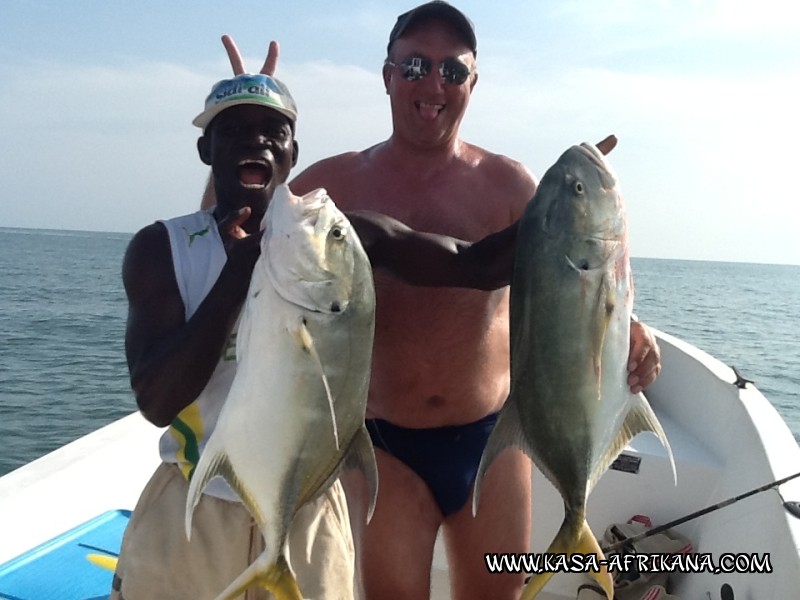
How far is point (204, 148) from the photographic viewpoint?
230cm

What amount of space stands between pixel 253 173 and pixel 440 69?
88 cm

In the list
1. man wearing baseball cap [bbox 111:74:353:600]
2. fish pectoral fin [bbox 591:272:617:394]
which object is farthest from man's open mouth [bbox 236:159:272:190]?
fish pectoral fin [bbox 591:272:617:394]

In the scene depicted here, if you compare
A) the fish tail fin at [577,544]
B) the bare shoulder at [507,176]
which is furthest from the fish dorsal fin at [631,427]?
the bare shoulder at [507,176]

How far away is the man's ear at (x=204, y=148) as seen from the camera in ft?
7.48

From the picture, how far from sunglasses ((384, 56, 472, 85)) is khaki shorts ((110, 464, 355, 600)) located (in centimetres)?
156

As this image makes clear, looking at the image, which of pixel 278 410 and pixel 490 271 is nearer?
pixel 278 410

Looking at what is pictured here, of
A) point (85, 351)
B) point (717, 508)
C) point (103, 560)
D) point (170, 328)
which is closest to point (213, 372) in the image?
point (170, 328)

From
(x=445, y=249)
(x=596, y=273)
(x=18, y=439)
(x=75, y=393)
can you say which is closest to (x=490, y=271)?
(x=445, y=249)

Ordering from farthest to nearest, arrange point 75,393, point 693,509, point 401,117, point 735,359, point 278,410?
point 735,359, point 75,393, point 693,509, point 401,117, point 278,410

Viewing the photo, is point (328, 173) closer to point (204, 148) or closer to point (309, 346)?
point (204, 148)

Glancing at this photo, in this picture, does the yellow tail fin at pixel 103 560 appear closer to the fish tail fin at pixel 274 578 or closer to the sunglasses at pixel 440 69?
the fish tail fin at pixel 274 578

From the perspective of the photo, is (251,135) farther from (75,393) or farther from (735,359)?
(735,359)

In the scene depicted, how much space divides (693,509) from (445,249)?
3.11 metres

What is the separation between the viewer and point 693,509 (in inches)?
174
